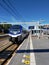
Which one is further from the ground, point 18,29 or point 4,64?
point 18,29

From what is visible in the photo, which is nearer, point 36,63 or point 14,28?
point 36,63

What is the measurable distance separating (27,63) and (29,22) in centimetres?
7696

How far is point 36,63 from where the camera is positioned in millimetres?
10789

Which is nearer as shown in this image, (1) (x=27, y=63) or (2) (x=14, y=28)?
(1) (x=27, y=63)

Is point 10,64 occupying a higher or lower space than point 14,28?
lower

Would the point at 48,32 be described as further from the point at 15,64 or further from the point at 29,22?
the point at 15,64

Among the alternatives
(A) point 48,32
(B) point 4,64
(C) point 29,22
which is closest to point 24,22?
(C) point 29,22

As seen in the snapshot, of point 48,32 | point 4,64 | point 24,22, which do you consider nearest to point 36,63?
point 4,64

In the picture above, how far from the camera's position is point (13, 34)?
29.2 m

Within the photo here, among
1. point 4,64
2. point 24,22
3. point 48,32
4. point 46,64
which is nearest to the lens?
point 46,64

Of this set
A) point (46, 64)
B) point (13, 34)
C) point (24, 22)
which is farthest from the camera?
point (24, 22)

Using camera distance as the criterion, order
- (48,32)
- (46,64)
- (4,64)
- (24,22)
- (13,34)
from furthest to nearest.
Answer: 1. (48,32)
2. (24,22)
3. (13,34)
4. (4,64)
5. (46,64)

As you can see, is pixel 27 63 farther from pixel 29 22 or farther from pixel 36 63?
pixel 29 22

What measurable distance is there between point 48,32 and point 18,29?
71.3 metres
